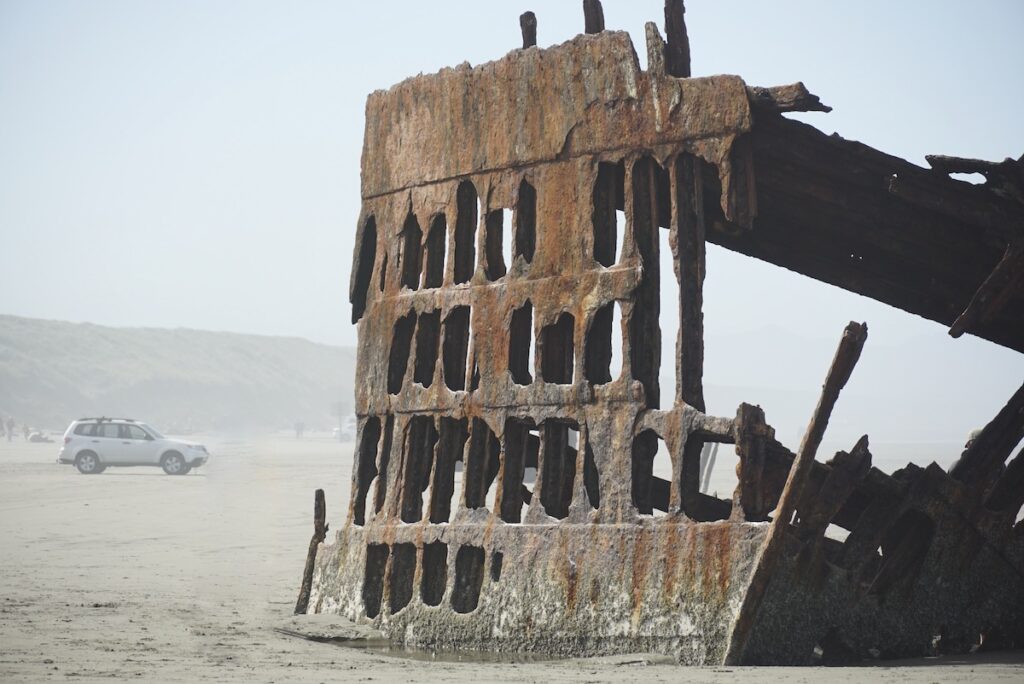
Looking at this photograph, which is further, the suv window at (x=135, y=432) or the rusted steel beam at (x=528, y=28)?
→ the suv window at (x=135, y=432)

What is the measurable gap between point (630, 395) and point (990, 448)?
76.2 inches

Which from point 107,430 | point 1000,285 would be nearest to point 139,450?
point 107,430

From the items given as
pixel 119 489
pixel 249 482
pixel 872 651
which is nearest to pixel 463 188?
pixel 872 651

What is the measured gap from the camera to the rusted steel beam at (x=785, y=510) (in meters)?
6.39

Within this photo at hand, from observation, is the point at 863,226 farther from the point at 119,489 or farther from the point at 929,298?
the point at 119,489

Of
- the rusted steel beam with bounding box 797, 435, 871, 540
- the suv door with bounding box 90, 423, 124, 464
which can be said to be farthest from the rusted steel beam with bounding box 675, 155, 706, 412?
the suv door with bounding box 90, 423, 124, 464

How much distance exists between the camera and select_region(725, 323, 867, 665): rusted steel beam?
639 cm

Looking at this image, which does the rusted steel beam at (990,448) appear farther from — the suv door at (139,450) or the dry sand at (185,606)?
the suv door at (139,450)

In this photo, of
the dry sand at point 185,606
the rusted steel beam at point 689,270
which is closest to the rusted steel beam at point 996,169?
the rusted steel beam at point 689,270

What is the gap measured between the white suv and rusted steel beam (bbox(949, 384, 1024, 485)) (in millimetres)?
26792

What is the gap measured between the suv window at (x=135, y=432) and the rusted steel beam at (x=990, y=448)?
2732 centimetres

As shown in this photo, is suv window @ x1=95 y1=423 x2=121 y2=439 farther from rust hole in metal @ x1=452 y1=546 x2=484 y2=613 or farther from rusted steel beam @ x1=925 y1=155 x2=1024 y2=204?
rusted steel beam @ x1=925 y1=155 x2=1024 y2=204

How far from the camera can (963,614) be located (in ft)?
23.5

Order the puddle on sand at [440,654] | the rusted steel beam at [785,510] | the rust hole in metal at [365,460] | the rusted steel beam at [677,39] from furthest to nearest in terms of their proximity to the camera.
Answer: the rust hole in metal at [365,460], the rusted steel beam at [677,39], the puddle on sand at [440,654], the rusted steel beam at [785,510]
